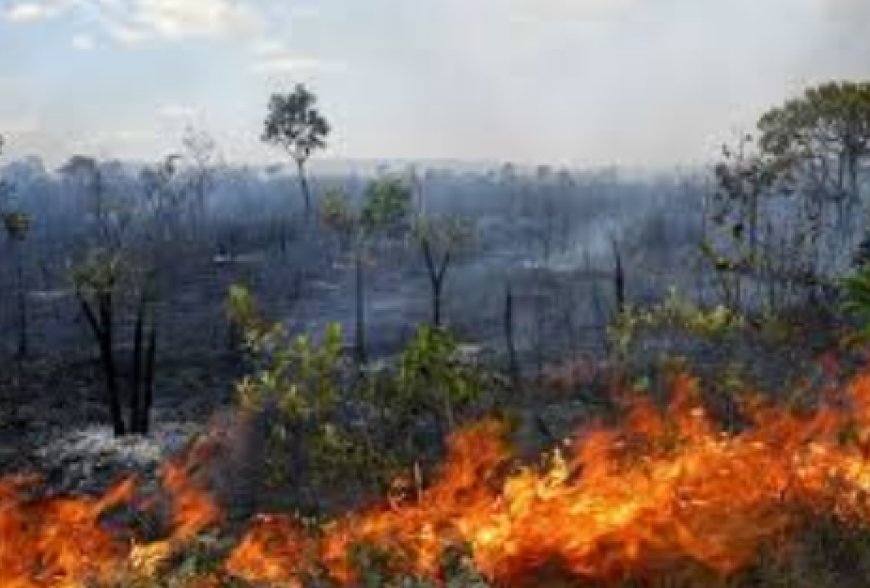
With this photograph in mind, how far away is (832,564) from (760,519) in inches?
44.9

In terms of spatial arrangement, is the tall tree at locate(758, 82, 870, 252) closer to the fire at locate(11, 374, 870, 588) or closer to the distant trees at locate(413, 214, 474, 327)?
the distant trees at locate(413, 214, 474, 327)

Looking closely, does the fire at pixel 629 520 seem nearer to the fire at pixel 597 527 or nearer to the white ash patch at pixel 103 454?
the fire at pixel 597 527

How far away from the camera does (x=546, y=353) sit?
64.0m

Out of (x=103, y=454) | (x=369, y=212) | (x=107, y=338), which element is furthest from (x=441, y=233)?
(x=103, y=454)

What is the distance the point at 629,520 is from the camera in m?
19.3

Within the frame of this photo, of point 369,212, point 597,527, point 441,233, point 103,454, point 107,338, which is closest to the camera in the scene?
point 597,527

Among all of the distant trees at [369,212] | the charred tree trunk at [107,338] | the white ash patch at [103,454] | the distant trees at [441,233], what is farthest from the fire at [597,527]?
the distant trees at [369,212]

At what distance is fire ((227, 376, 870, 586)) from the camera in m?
18.9

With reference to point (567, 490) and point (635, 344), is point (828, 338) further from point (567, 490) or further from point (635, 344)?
point (567, 490)

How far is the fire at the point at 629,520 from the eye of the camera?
18.9 meters

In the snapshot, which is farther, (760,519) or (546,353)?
(546,353)

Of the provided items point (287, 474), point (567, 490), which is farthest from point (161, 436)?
point (567, 490)

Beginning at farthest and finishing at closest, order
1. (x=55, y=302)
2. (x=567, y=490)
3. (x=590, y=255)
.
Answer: (x=590, y=255), (x=55, y=302), (x=567, y=490)

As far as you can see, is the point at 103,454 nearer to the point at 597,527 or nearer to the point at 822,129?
the point at 597,527
